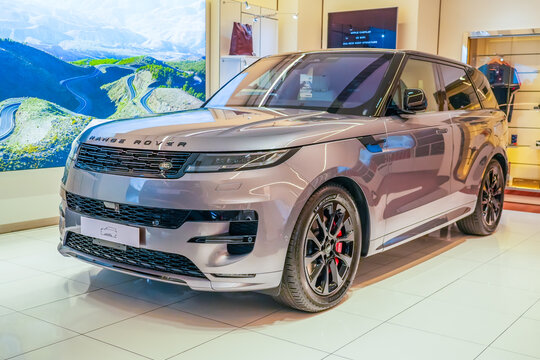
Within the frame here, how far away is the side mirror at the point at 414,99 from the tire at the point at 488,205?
1614mm

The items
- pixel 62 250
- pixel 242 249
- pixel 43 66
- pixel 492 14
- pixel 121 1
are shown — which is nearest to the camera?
pixel 242 249

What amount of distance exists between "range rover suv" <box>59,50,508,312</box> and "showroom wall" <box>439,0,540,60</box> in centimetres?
441

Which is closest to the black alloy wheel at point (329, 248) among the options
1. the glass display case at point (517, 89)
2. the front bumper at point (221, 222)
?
the front bumper at point (221, 222)

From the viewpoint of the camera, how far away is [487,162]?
16.2 ft

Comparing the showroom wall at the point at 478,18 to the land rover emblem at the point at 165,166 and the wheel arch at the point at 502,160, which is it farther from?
the land rover emblem at the point at 165,166

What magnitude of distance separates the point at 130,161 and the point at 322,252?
1.09 meters

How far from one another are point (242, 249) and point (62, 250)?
3.74 ft

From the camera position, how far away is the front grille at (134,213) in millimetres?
2807

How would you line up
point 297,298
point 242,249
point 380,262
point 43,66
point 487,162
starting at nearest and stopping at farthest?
point 242,249 → point 297,298 → point 380,262 → point 487,162 → point 43,66

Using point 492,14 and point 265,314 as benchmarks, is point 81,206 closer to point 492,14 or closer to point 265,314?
point 265,314

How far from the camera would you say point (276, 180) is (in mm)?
2801

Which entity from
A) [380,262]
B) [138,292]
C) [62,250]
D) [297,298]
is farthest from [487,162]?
[62,250]

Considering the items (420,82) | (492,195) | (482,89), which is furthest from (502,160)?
(420,82)

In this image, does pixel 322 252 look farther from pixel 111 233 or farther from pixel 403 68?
pixel 403 68
